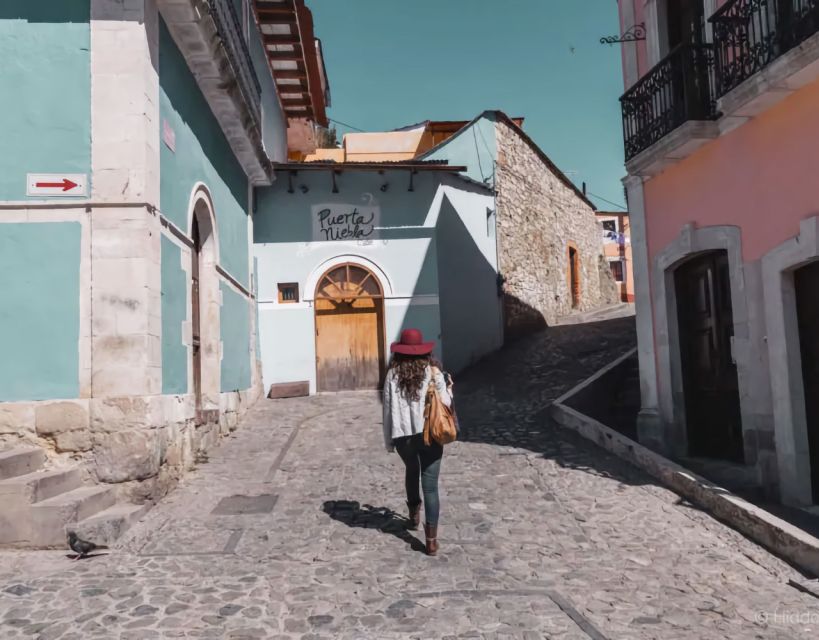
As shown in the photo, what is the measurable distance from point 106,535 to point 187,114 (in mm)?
5284

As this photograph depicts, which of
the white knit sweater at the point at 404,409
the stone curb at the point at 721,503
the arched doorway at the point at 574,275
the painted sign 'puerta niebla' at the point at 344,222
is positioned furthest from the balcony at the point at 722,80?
the arched doorway at the point at 574,275

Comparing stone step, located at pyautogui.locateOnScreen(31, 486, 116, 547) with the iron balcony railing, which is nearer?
stone step, located at pyautogui.locateOnScreen(31, 486, 116, 547)

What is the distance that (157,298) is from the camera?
269 inches

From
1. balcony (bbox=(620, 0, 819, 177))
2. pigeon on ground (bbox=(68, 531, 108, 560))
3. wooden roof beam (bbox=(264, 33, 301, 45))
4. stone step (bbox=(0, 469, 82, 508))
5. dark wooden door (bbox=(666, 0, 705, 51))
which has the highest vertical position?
wooden roof beam (bbox=(264, 33, 301, 45))

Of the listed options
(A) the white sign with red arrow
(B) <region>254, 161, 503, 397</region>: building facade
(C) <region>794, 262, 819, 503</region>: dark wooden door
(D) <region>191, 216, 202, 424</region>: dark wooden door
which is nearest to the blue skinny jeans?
(C) <region>794, 262, 819, 503</region>: dark wooden door

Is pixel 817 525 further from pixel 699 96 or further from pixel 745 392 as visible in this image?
pixel 699 96

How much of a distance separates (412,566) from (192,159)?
19.5 ft

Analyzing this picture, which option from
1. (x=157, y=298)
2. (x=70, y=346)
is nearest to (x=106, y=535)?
(x=70, y=346)

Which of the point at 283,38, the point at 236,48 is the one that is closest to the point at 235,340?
the point at 236,48

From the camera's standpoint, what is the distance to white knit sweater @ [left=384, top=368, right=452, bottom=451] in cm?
536

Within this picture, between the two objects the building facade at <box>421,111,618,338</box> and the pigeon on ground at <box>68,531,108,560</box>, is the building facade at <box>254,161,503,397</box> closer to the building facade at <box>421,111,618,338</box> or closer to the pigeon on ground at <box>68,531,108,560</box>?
the building facade at <box>421,111,618,338</box>

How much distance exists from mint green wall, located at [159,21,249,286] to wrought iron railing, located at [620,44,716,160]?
225 inches

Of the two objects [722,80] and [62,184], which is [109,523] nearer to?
[62,184]

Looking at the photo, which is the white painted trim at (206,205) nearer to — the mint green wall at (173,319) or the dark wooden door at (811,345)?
the mint green wall at (173,319)
